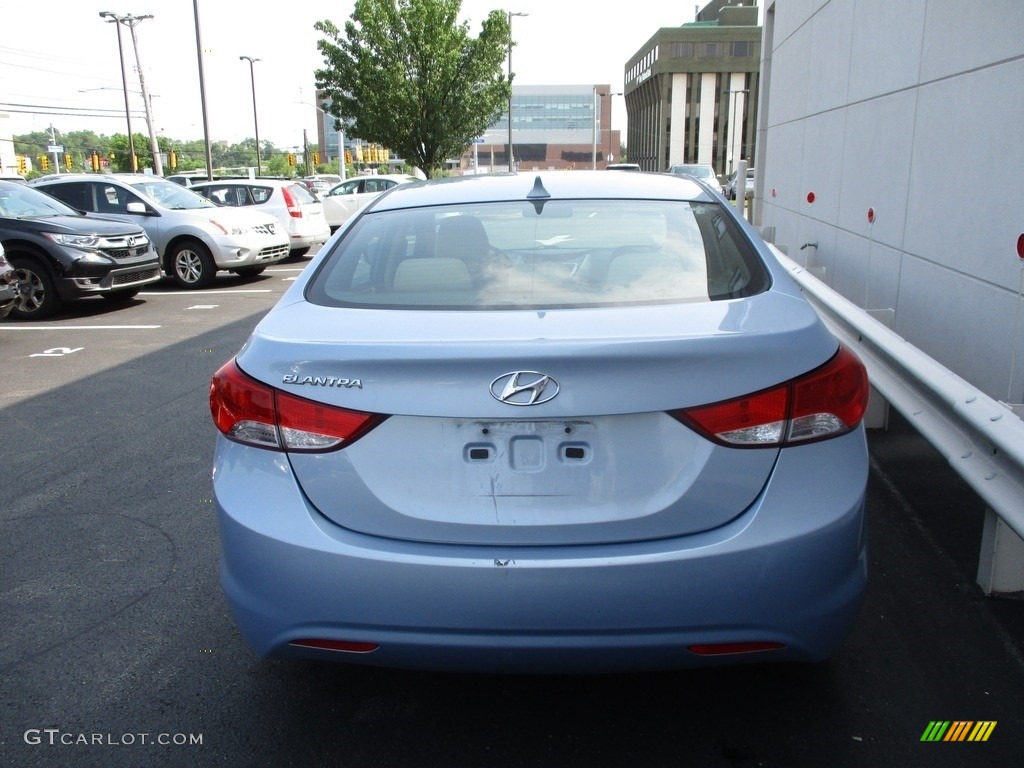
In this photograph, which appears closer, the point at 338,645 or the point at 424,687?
the point at 338,645

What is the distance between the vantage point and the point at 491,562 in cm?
233

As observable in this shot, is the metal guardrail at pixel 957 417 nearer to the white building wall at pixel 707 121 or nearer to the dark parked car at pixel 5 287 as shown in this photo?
the dark parked car at pixel 5 287

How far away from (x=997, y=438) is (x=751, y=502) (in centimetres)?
126

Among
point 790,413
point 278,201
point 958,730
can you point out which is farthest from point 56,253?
point 958,730

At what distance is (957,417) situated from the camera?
3.62m

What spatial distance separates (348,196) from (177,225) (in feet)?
32.7

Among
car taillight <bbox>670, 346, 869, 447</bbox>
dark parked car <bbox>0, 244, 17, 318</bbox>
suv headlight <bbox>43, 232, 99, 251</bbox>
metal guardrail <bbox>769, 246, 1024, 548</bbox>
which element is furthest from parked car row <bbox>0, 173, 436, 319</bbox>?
car taillight <bbox>670, 346, 869, 447</bbox>

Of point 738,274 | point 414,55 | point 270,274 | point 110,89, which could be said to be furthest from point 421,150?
point 110,89

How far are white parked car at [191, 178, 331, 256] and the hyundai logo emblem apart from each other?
52.4ft

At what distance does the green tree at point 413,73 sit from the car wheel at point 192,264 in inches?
810

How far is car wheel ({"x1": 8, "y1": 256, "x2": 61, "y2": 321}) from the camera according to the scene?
11.7m

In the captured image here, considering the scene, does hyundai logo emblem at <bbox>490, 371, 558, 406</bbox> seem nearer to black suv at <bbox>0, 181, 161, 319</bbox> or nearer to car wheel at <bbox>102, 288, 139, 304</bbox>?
black suv at <bbox>0, 181, 161, 319</bbox>

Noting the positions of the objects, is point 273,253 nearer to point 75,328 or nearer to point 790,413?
point 75,328

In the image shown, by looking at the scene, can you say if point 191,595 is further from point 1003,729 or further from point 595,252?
point 1003,729
